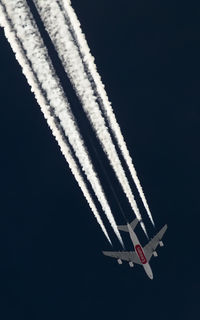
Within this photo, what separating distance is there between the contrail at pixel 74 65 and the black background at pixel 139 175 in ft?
47.9

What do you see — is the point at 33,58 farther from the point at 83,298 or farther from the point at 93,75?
the point at 83,298

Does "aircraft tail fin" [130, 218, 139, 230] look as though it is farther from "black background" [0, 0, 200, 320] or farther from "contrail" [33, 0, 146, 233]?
"contrail" [33, 0, 146, 233]

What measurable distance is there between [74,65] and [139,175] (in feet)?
74.3

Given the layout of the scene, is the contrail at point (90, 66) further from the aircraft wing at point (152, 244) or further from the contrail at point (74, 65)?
the aircraft wing at point (152, 244)

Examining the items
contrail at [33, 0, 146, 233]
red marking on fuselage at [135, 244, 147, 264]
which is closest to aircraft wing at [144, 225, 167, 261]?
red marking on fuselage at [135, 244, 147, 264]

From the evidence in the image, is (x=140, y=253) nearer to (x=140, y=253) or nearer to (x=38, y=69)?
(x=140, y=253)

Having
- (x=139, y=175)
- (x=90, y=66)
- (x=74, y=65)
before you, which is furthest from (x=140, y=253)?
(x=74, y=65)

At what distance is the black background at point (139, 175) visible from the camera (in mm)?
59875

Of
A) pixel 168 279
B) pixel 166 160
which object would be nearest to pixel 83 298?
pixel 168 279

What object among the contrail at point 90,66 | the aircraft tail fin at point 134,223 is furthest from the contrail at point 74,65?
the aircraft tail fin at point 134,223

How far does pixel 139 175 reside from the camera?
6097 cm

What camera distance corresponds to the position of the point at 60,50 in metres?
41.5

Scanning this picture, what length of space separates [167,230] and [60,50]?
30721mm

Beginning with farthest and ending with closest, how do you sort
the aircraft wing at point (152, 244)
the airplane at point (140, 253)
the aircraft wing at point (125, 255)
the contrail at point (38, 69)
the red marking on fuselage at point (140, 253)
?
the aircraft wing at point (152, 244) < the aircraft wing at point (125, 255) < the airplane at point (140, 253) < the red marking on fuselage at point (140, 253) < the contrail at point (38, 69)
